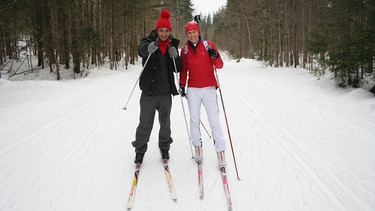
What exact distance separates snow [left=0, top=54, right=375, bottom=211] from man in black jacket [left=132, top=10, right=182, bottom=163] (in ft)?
2.53

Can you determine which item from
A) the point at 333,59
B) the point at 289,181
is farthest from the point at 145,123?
the point at 333,59

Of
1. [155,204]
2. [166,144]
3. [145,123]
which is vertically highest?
[145,123]

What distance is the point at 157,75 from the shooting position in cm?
367

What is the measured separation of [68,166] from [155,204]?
5.97 ft

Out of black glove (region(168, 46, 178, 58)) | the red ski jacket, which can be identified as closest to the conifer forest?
the red ski jacket

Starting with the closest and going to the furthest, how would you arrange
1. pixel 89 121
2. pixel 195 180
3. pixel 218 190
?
1. pixel 218 190
2. pixel 195 180
3. pixel 89 121

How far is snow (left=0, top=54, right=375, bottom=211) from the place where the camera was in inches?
120

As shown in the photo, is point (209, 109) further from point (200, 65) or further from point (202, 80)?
point (200, 65)

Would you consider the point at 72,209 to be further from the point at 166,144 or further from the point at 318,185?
the point at 318,185

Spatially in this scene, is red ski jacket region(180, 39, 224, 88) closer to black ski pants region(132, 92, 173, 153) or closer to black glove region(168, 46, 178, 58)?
black glove region(168, 46, 178, 58)

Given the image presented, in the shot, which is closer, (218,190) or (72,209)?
(72,209)

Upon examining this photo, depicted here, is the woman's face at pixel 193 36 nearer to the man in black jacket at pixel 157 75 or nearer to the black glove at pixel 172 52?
the man in black jacket at pixel 157 75

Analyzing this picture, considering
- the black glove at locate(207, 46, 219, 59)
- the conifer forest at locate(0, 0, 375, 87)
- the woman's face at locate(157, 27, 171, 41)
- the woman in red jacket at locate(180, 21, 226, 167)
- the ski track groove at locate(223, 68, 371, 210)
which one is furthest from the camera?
the conifer forest at locate(0, 0, 375, 87)

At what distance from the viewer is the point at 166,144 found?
4008 millimetres
